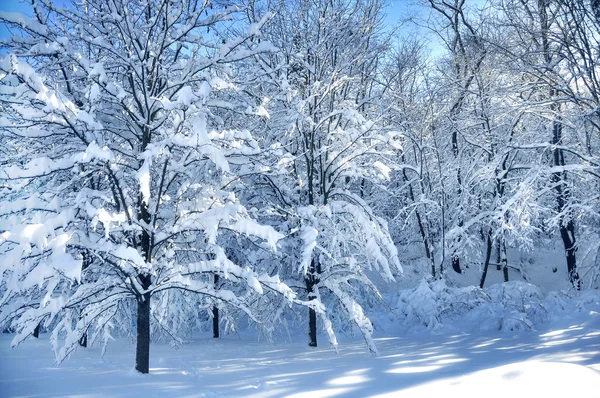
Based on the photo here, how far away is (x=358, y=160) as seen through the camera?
10.1 meters

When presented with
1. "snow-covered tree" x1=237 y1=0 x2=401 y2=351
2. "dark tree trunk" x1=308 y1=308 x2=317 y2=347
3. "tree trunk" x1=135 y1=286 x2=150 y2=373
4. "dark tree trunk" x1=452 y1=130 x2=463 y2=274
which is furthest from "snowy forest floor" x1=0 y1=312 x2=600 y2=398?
"dark tree trunk" x1=452 y1=130 x2=463 y2=274

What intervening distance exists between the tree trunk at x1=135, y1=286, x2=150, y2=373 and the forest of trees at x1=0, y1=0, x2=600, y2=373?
3 cm

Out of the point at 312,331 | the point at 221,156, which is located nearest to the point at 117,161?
the point at 221,156

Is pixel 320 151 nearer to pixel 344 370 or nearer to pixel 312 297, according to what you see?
pixel 312 297

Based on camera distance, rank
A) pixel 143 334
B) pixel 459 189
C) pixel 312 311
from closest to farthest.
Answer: pixel 143 334, pixel 312 311, pixel 459 189

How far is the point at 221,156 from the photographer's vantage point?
5.24 meters

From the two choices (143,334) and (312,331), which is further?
(312,331)

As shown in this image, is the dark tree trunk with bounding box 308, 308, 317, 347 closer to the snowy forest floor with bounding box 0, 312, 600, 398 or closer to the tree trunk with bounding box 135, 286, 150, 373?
the snowy forest floor with bounding box 0, 312, 600, 398

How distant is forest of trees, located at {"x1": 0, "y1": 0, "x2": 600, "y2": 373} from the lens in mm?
5301

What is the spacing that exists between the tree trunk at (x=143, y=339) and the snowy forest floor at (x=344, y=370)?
16 cm

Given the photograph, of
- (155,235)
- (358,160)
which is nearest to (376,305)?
(358,160)

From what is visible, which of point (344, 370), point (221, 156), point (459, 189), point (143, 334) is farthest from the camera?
point (459, 189)

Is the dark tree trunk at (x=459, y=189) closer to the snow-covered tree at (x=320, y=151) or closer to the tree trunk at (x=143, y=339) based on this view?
the snow-covered tree at (x=320, y=151)

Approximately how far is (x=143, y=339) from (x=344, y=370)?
301cm
